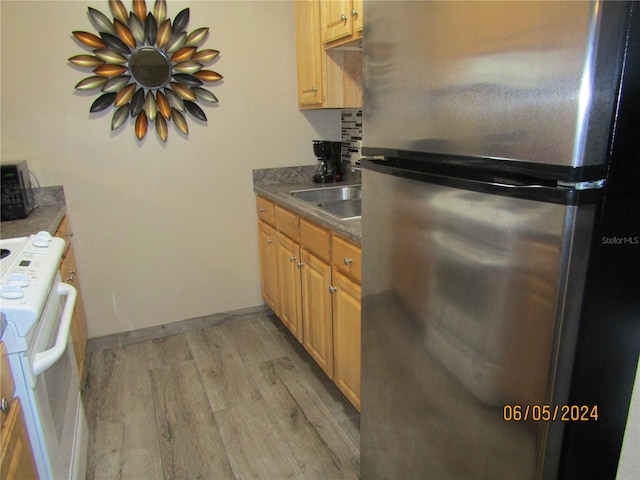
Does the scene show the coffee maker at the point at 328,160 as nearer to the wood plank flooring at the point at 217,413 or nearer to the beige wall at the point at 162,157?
the beige wall at the point at 162,157

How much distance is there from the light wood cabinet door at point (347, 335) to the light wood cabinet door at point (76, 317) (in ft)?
3.97

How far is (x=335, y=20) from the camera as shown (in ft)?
7.30

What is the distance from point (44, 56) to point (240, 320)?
1.95 meters

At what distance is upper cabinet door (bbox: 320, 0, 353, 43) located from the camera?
210 centimetres

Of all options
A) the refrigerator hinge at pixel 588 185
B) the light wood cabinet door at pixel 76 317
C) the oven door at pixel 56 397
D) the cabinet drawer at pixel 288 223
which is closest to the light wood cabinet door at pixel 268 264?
the cabinet drawer at pixel 288 223

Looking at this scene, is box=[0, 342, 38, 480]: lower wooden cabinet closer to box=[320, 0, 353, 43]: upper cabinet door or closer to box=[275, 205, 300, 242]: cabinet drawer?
box=[275, 205, 300, 242]: cabinet drawer

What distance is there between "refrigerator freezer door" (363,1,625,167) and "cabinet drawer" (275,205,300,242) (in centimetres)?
124

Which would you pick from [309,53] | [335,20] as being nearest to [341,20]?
[335,20]

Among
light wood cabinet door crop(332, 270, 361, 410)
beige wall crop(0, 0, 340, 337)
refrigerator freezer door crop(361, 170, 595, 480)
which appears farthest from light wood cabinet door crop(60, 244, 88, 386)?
refrigerator freezer door crop(361, 170, 595, 480)

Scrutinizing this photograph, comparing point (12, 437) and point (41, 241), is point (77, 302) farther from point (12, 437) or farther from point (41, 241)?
point (12, 437)

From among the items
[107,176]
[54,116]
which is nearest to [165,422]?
[107,176]

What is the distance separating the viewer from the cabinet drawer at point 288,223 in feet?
7.65

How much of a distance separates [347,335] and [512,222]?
1205mm
